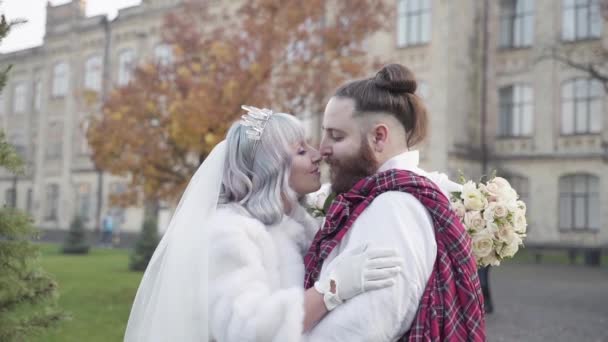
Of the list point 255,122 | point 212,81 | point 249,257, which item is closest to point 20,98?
point 212,81

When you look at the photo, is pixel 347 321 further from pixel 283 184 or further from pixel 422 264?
pixel 283 184

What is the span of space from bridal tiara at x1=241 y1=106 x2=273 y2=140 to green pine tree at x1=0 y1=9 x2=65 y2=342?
1.80 m

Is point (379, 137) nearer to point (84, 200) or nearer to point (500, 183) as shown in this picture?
point (500, 183)

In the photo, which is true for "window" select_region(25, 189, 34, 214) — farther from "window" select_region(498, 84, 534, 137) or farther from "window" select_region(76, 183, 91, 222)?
"window" select_region(498, 84, 534, 137)

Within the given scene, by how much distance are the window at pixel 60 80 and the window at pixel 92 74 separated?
221 cm

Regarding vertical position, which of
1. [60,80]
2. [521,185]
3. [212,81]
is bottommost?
[521,185]

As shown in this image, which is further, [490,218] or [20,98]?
[20,98]

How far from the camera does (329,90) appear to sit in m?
13.1

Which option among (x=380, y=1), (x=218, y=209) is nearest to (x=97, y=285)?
(x=380, y=1)

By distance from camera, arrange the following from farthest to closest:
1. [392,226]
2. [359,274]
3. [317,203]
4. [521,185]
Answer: [521,185], [317,203], [392,226], [359,274]

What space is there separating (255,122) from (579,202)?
78.9 feet

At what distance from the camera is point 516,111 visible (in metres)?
26.8

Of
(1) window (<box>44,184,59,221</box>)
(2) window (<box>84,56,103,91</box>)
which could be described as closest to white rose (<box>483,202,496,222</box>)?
(2) window (<box>84,56,103,91</box>)


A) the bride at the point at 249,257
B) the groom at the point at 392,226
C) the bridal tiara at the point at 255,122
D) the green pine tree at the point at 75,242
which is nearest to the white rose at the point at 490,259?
the groom at the point at 392,226
